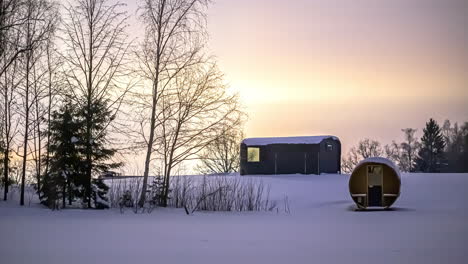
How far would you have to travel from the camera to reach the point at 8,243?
10125 millimetres

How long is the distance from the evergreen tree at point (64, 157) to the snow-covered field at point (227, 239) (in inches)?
70.8

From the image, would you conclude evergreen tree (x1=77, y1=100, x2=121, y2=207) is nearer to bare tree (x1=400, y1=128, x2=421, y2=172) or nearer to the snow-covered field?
the snow-covered field

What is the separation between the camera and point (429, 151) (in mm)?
63094

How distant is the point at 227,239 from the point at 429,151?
57.4 meters

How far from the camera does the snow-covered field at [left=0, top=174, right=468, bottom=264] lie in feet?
28.1

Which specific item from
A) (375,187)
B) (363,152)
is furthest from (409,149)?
(375,187)

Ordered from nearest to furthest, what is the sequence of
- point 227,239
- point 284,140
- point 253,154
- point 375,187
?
point 227,239 < point 375,187 < point 284,140 < point 253,154

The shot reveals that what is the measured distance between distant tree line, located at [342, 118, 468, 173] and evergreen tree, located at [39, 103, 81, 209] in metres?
46.6

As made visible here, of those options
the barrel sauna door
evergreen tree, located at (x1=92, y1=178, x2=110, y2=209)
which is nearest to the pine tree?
the barrel sauna door

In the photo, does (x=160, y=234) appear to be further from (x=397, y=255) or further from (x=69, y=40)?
(x=69, y=40)

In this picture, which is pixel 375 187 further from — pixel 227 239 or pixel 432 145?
pixel 432 145

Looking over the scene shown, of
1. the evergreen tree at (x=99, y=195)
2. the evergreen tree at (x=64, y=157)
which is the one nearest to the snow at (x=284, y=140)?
the evergreen tree at (x=99, y=195)

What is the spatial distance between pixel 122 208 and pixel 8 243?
9921mm

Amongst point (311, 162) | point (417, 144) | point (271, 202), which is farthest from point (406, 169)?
point (271, 202)
